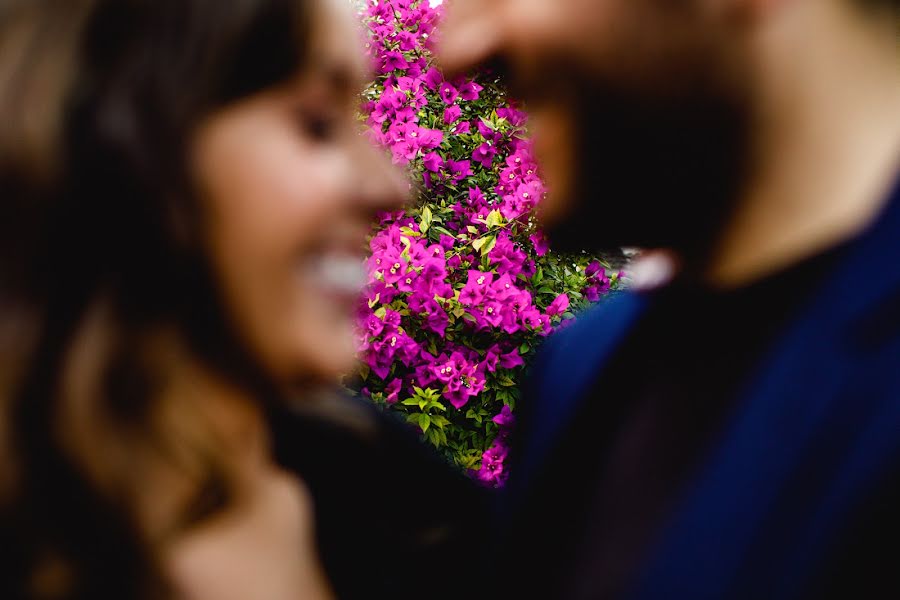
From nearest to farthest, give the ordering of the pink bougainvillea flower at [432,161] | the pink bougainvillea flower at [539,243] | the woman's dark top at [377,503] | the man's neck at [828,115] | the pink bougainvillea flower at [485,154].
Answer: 1. the man's neck at [828,115]
2. the woman's dark top at [377,503]
3. the pink bougainvillea flower at [539,243]
4. the pink bougainvillea flower at [432,161]
5. the pink bougainvillea flower at [485,154]

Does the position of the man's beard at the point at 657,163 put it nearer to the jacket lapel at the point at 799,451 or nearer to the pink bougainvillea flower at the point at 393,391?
the jacket lapel at the point at 799,451

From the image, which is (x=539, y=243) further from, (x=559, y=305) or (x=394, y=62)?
(x=394, y=62)

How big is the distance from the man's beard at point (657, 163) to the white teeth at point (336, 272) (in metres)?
0.32

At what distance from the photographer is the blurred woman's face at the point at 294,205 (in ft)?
2.77

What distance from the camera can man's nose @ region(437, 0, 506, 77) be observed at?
1.01 m

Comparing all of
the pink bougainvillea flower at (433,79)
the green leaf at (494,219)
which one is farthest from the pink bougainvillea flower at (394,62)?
the green leaf at (494,219)

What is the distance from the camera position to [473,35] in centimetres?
102

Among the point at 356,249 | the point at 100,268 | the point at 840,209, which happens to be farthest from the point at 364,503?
the point at 840,209

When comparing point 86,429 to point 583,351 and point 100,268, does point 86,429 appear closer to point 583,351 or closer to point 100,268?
point 100,268

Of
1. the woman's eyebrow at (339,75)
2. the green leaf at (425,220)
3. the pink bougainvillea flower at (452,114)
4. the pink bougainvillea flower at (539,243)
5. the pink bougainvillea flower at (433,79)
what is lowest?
the pink bougainvillea flower at (539,243)

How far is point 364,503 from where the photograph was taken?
1266 mm

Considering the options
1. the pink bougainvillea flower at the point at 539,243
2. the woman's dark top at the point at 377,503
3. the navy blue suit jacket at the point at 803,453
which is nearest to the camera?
the navy blue suit jacket at the point at 803,453

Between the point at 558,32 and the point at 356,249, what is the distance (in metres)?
0.39

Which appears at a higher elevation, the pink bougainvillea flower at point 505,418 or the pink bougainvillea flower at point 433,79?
the pink bougainvillea flower at point 433,79
